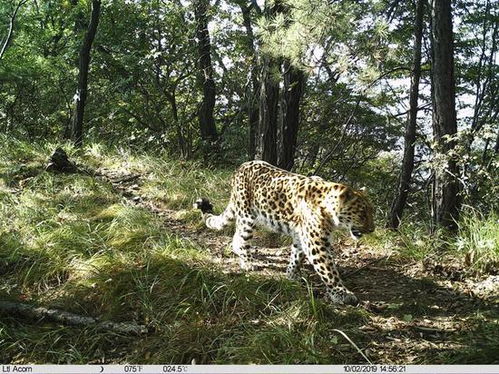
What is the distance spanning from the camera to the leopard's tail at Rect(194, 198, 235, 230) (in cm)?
700

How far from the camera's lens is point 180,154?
12.2 m

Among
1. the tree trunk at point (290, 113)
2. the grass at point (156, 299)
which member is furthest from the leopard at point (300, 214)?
the tree trunk at point (290, 113)

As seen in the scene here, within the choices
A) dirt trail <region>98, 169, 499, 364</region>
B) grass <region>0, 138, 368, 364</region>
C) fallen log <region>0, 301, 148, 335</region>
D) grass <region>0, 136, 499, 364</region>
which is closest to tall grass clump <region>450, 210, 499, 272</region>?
grass <region>0, 136, 499, 364</region>

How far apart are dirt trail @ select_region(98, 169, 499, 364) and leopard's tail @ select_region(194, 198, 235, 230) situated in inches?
10.6

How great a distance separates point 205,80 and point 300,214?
8.27m

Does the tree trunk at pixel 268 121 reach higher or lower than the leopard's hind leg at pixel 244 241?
higher

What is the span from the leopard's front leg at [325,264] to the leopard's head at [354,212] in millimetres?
299

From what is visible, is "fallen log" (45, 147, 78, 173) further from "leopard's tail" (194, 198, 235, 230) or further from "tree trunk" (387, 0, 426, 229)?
"tree trunk" (387, 0, 426, 229)

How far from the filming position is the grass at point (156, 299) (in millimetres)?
→ 4188

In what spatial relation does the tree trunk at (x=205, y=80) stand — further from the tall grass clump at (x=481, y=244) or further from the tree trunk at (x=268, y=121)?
the tall grass clump at (x=481, y=244)

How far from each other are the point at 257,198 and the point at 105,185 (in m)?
3.86

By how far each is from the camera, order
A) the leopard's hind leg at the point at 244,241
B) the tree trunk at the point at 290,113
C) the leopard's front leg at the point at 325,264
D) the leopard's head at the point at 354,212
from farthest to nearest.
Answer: the tree trunk at the point at 290,113 → the leopard's hind leg at the point at 244,241 → the leopard's head at the point at 354,212 → the leopard's front leg at the point at 325,264

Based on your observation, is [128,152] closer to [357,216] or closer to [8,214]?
[8,214]

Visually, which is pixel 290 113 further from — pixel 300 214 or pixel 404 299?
pixel 404 299
